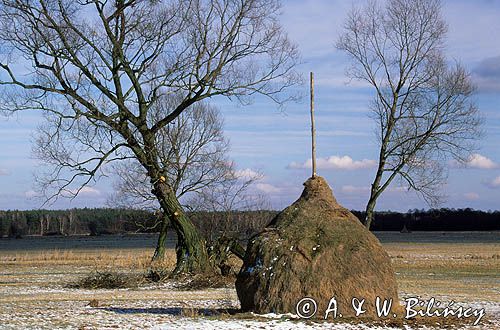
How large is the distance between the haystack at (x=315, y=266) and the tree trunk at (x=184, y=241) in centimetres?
1294

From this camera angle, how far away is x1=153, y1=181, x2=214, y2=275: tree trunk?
95.1 ft

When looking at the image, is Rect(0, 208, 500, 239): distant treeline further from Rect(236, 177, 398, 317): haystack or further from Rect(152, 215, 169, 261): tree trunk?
Rect(236, 177, 398, 317): haystack

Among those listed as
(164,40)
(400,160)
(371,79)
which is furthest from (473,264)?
(164,40)

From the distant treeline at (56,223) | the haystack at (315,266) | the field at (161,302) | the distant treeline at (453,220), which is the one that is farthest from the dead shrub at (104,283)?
the distant treeline at (56,223)

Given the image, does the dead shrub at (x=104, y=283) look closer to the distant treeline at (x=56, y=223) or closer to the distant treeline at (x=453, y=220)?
the distant treeline at (x=453, y=220)

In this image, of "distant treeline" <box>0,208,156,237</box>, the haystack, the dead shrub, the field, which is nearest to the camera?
the field

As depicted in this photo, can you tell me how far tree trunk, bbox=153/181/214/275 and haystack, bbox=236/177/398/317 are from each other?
42.5 ft

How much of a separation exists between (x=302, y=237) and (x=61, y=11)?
16137mm

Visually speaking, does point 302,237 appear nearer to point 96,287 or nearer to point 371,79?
point 96,287

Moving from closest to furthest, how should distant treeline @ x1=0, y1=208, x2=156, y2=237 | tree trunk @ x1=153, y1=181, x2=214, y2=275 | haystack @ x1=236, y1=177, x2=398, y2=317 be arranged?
haystack @ x1=236, y1=177, x2=398, y2=317 → tree trunk @ x1=153, y1=181, x2=214, y2=275 → distant treeline @ x1=0, y1=208, x2=156, y2=237

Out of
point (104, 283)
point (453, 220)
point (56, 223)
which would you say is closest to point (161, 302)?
point (104, 283)

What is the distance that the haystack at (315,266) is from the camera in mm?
15117

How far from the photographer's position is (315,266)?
15.3 m

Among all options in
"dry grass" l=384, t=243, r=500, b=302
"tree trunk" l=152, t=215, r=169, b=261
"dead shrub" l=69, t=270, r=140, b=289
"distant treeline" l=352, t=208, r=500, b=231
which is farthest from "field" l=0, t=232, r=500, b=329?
"distant treeline" l=352, t=208, r=500, b=231
